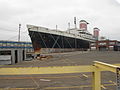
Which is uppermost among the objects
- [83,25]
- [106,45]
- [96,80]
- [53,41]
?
[83,25]

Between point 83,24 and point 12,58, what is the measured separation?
58.7 metres

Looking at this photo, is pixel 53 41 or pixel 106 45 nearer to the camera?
pixel 53 41

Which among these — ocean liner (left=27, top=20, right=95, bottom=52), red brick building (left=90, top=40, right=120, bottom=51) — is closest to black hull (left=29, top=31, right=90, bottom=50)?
ocean liner (left=27, top=20, right=95, bottom=52)

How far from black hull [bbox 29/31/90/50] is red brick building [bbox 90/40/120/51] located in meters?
11.6

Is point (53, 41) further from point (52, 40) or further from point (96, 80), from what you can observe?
point (96, 80)

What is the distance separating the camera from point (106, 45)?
215ft

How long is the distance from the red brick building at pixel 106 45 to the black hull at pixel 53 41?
11582 millimetres

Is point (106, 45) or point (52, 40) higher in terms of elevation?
point (52, 40)

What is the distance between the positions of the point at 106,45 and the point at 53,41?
31454 millimetres

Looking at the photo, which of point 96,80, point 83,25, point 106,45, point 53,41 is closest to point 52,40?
point 53,41

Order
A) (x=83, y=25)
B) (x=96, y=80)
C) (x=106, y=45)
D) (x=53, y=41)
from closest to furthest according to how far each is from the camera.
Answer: (x=96, y=80), (x=53, y=41), (x=106, y=45), (x=83, y=25)

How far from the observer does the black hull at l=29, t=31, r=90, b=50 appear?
42625 millimetres

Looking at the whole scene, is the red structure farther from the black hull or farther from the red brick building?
the black hull

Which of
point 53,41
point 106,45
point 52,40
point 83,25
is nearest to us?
point 52,40
